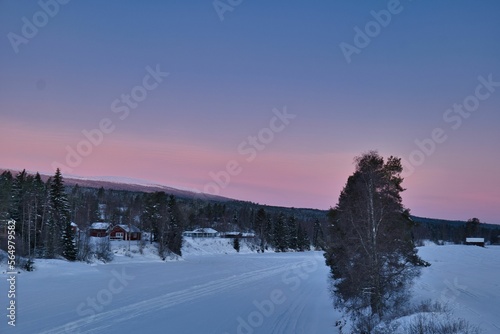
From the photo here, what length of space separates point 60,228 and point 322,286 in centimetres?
3729

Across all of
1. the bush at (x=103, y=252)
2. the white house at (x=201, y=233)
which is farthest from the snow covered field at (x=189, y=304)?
the white house at (x=201, y=233)

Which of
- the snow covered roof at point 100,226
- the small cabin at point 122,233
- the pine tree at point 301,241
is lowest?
the pine tree at point 301,241

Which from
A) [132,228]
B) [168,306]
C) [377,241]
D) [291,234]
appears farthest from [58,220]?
[291,234]

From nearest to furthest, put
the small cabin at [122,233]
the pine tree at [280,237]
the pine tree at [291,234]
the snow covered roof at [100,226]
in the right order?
1. the small cabin at [122,233]
2. the snow covered roof at [100,226]
3. the pine tree at [280,237]
4. the pine tree at [291,234]

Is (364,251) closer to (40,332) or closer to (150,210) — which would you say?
(40,332)

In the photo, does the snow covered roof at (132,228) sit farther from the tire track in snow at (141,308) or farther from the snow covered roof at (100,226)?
the tire track in snow at (141,308)

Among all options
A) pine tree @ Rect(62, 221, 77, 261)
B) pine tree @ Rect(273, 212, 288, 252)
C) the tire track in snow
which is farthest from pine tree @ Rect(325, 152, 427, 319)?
pine tree @ Rect(273, 212, 288, 252)

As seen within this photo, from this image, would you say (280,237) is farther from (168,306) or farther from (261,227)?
(168,306)

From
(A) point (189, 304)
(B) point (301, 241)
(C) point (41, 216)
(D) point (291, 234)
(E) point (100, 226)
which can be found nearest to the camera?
(A) point (189, 304)

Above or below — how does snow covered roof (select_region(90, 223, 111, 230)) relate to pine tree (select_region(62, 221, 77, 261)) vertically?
above

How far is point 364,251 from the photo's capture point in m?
19.0

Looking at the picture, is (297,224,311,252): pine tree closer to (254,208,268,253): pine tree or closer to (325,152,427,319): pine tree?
(254,208,268,253): pine tree

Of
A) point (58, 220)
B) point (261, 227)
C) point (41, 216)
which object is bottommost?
point (261, 227)

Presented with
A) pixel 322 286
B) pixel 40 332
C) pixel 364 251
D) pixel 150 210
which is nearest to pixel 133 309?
pixel 40 332
